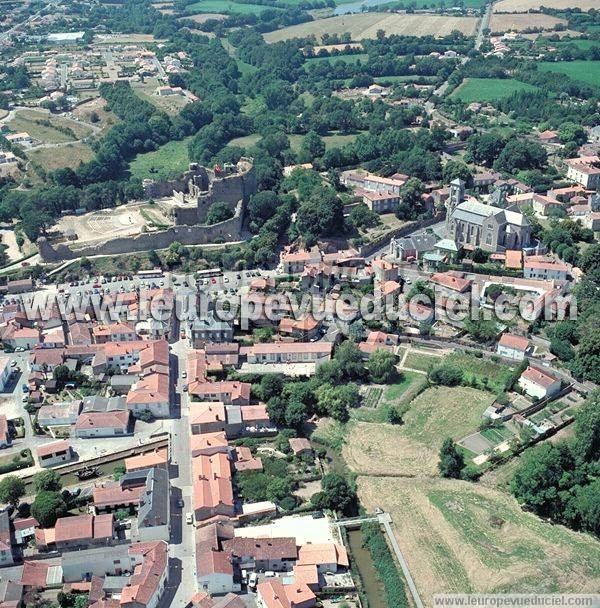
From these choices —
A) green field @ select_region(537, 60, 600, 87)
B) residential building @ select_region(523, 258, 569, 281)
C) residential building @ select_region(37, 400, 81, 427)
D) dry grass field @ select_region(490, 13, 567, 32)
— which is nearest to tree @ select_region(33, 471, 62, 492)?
residential building @ select_region(37, 400, 81, 427)

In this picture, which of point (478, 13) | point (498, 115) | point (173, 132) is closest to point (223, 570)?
point (173, 132)

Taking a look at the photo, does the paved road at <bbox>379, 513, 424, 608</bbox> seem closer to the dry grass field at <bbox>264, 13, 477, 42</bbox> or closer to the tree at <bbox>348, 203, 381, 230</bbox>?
the tree at <bbox>348, 203, 381, 230</bbox>

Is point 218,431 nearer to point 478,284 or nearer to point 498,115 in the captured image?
point 478,284

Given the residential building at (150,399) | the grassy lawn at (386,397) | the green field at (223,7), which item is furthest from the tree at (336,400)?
the green field at (223,7)

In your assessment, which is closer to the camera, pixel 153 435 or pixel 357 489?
pixel 357 489

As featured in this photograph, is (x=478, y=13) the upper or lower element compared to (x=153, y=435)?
upper

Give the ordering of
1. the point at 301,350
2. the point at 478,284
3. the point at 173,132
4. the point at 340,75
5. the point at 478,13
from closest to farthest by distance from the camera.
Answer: the point at 301,350
the point at 478,284
the point at 173,132
the point at 340,75
the point at 478,13
